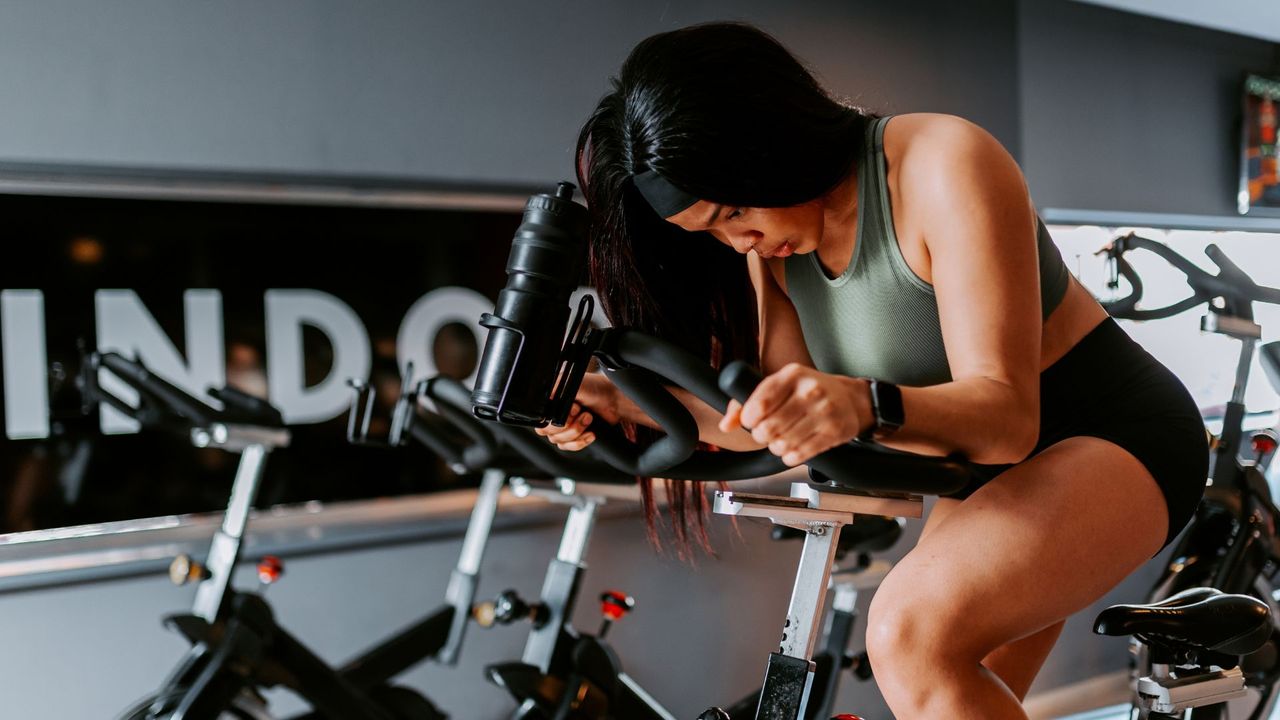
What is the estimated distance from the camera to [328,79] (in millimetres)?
2539

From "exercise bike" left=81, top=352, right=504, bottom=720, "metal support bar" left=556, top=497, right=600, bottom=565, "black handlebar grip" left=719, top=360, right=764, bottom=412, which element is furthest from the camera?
"metal support bar" left=556, top=497, right=600, bottom=565

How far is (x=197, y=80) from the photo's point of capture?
240 centimetres

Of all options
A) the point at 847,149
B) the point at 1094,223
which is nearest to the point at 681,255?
the point at 847,149

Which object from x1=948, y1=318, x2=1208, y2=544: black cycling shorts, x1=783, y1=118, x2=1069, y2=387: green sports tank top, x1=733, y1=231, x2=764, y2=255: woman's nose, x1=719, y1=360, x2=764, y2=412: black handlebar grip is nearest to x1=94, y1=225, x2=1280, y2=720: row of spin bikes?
x1=948, y1=318, x2=1208, y2=544: black cycling shorts

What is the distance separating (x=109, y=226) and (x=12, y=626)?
95 cm

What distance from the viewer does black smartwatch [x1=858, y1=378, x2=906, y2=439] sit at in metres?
0.82

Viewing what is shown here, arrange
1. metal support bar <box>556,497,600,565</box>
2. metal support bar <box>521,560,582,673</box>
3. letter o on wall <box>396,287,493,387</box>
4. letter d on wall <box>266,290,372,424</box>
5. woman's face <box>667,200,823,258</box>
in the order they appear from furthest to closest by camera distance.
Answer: letter o on wall <box>396,287,493,387</box> < letter d on wall <box>266,290,372,424</box> < metal support bar <box>556,497,600,565</box> < metal support bar <box>521,560,582,673</box> < woman's face <box>667,200,823,258</box>

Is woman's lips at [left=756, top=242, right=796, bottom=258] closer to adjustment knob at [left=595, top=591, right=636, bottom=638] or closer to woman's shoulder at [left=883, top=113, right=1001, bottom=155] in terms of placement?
woman's shoulder at [left=883, top=113, right=1001, bottom=155]

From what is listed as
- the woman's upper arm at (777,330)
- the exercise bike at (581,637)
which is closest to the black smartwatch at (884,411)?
the woman's upper arm at (777,330)

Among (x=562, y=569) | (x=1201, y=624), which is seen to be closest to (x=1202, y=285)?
(x=1201, y=624)

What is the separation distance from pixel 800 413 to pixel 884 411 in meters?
0.09

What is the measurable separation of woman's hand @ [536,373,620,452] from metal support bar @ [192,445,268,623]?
1.28 m

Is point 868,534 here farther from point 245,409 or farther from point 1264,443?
point 245,409

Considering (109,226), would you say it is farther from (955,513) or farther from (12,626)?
(955,513)
